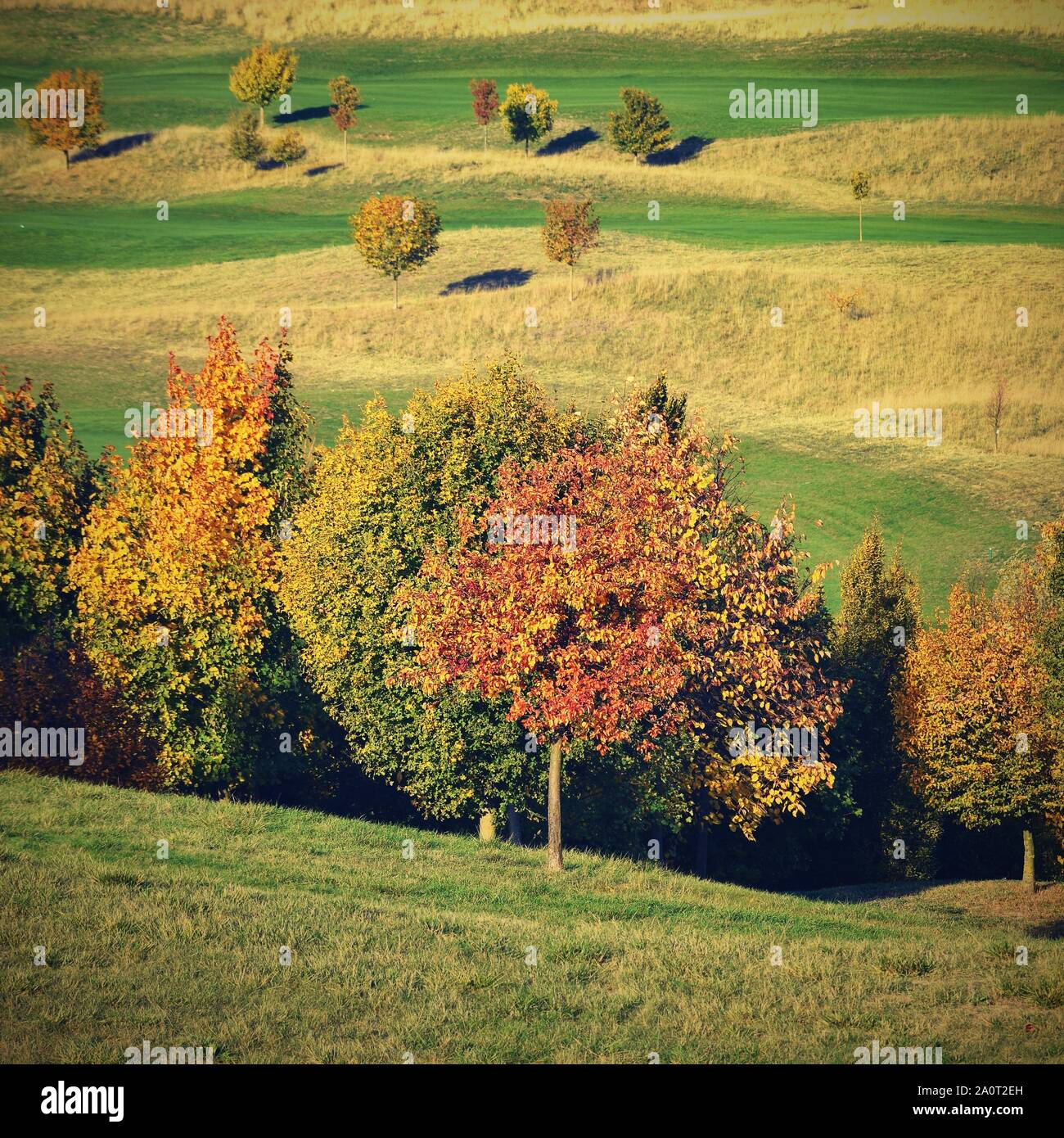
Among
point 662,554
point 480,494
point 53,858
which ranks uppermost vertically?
point 480,494

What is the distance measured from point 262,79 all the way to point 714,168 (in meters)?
61.5

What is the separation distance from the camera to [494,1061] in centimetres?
Result: 2202

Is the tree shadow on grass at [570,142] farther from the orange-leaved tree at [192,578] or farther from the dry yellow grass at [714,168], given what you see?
the orange-leaved tree at [192,578]

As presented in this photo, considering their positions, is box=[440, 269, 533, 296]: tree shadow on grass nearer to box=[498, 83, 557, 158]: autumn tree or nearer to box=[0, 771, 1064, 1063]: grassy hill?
box=[498, 83, 557, 158]: autumn tree

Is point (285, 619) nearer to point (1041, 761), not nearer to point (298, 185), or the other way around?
point (1041, 761)

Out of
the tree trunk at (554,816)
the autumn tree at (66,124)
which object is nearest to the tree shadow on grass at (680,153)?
the autumn tree at (66,124)

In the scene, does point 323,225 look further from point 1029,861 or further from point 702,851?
point 1029,861

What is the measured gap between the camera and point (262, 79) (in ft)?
621

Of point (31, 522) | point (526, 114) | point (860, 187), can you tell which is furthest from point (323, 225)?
point (31, 522)

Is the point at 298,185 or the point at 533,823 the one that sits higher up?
the point at 298,185

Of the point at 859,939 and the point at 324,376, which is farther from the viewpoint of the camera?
the point at 324,376

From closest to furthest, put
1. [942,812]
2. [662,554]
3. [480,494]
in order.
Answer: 1. [662,554]
2. [480,494]
3. [942,812]
